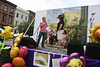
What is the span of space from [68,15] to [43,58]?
389cm

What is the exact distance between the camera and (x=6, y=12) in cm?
2159

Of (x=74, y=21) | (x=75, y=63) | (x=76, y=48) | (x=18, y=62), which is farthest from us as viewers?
(x=74, y=21)

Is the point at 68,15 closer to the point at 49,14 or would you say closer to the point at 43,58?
the point at 49,14

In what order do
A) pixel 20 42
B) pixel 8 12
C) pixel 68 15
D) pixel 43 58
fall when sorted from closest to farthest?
pixel 43 58 < pixel 20 42 < pixel 68 15 < pixel 8 12

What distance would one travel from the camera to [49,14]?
5.58 metres

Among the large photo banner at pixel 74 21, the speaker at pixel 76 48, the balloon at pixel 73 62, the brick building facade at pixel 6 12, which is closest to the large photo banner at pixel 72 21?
the large photo banner at pixel 74 21

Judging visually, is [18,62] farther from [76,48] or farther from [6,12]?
[6,12]

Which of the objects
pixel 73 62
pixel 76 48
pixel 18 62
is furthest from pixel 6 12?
pixel 73 62

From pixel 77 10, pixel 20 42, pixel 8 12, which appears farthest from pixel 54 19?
pixel 8 12

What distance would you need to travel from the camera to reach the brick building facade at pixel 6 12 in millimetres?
20506

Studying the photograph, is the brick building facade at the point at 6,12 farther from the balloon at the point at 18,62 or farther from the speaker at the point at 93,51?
the speaker at the point at 93,51

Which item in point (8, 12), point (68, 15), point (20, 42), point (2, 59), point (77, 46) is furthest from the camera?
point (8, 12)

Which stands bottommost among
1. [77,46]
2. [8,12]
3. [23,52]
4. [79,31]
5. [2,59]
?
[2,59]

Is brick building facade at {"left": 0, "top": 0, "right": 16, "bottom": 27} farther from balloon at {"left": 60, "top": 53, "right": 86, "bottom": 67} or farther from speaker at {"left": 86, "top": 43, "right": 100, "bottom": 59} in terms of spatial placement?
Result: speaker at {"left": 86, "top": 43, "right": 100, "bottom": 59}
